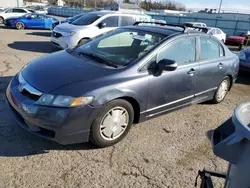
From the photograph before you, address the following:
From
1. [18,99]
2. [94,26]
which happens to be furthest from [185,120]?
[94,26]

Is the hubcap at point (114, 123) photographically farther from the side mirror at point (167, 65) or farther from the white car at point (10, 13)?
the white car at point (10, 13)

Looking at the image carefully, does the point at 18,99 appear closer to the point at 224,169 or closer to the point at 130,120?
the point at 130,120

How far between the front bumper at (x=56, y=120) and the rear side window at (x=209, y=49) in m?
2.41

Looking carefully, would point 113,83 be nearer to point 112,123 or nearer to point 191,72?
point 112,123

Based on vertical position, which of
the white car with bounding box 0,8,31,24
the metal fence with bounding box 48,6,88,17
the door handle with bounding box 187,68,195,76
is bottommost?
the metal fence with bounding box 48,6,88,17

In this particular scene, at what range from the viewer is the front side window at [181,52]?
11.2 feet

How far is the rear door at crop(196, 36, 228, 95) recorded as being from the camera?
13.1 ft

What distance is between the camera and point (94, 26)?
9016mm

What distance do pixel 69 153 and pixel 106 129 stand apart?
545 mm

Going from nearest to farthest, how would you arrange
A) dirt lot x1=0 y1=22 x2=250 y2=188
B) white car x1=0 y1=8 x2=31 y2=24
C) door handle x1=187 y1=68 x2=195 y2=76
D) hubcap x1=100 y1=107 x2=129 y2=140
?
1. dirt lot x1=0 y1=22 x2=250 y2=188
2. hubcap x1=100 y1=107 x2=129 y2=140
3. door handle x1=187 y1=68 x2=195 y2=76
4. white car x1=0 y1=8 x2=31 y2=24

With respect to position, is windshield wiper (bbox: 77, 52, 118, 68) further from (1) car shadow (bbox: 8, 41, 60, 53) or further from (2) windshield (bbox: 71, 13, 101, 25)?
(1) car shadow (bbox: 8, 41, 60, 53)

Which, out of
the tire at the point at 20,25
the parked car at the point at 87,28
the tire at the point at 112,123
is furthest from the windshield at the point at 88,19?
the tire at the point at 20,25

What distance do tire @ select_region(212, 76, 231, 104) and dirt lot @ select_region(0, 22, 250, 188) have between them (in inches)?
42.1

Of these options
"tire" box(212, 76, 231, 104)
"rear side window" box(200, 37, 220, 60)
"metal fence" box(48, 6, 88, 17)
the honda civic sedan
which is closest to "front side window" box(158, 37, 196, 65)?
the honda civic sedan
